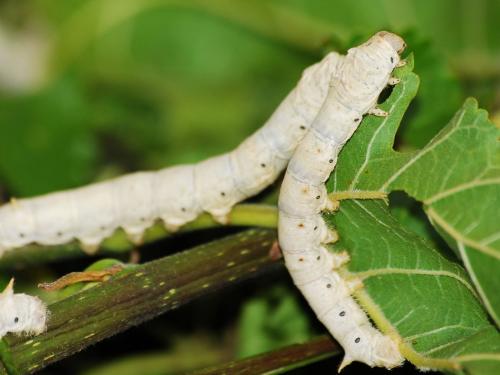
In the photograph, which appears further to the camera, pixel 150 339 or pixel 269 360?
pixel 150 339

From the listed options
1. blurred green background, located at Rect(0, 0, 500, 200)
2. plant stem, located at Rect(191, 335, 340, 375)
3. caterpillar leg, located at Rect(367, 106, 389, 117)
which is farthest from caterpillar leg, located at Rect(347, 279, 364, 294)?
blurred green background, located at Rect(0, 0, 500, 200)

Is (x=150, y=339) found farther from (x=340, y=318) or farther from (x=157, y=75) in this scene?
(x=157, y=75)

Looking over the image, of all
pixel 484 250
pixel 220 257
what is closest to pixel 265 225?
pixel 220 257

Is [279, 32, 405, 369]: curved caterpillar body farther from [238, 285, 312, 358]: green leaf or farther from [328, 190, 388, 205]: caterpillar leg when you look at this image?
[238, 285, 312, 358]: green leaf

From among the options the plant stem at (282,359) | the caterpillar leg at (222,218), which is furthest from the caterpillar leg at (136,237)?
the plant stem at (282,359)

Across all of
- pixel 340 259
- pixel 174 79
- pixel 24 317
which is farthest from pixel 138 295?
pixel 174 79
